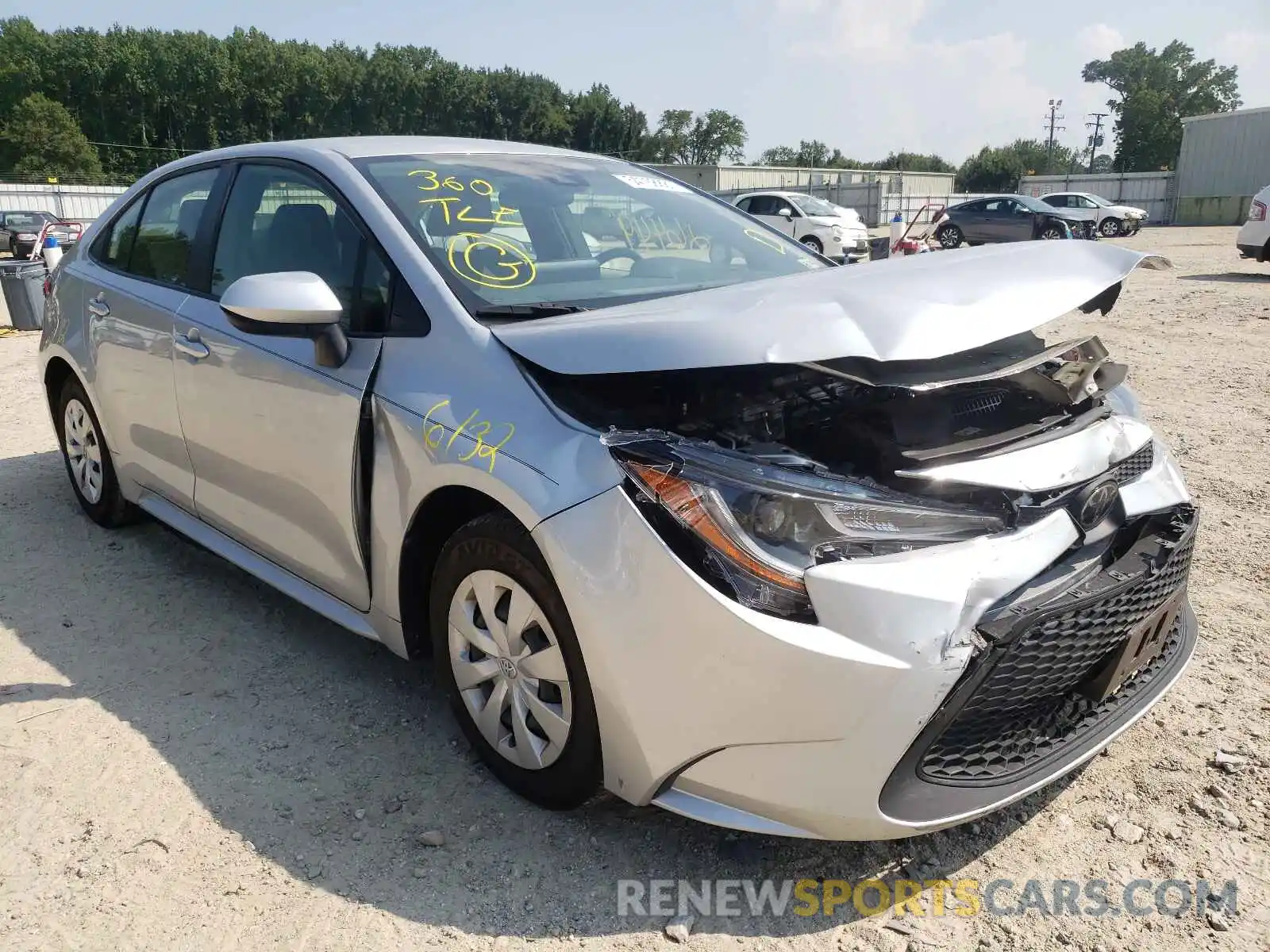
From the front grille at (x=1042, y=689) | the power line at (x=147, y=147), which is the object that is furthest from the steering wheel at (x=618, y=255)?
the power line at (x=147, y=147)

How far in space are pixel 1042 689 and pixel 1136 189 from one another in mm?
54394

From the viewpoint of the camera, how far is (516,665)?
2.36 m

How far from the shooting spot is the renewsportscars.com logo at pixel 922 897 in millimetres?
2125

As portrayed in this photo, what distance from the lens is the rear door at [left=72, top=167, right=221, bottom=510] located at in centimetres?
360

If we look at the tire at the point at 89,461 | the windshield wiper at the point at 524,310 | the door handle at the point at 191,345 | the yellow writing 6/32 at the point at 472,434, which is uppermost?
the windshield wiper at the point at 524,310

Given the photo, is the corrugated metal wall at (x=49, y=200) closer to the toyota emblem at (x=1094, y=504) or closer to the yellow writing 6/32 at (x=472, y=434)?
the yellow writing 6/32 at (x=472, y=434)

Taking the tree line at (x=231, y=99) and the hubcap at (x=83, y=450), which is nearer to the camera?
the hubcap at (x=83, y=450)

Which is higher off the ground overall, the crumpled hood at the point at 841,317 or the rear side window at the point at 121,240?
the rear side window at the point at 121,240

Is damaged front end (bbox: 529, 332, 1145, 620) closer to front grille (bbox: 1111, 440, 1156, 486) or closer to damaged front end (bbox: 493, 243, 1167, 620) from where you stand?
damaged front end (bbox: 493, 243, 1167, 620)

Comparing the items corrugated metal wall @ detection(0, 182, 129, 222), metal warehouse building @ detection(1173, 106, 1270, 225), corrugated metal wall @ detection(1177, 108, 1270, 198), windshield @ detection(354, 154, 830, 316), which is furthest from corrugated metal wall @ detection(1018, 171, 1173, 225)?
windshield @ detection(354, 154, 830, 316)

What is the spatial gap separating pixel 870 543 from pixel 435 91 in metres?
103

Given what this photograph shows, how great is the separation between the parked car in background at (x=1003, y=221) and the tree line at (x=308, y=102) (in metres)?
51.3

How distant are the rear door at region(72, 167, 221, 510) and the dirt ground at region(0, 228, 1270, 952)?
62 centimetres

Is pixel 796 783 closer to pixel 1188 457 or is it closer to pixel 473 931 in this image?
pixel 473 931
